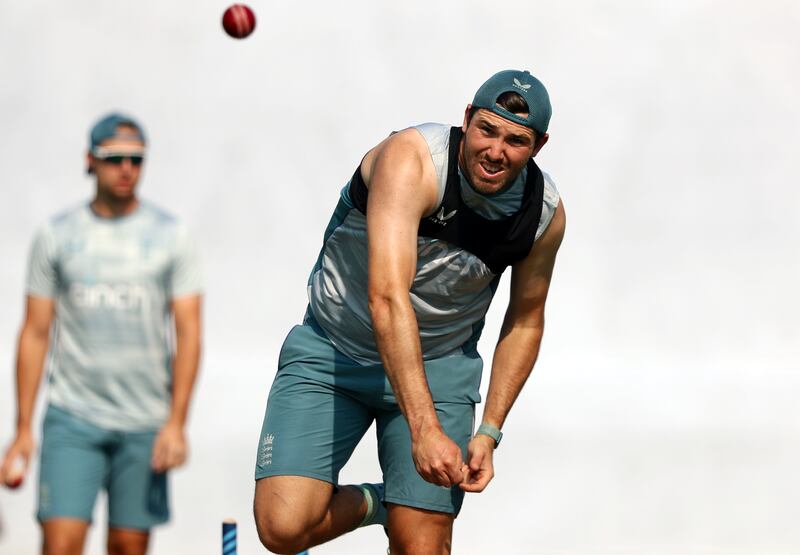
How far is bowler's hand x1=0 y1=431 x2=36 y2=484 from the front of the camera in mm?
5469

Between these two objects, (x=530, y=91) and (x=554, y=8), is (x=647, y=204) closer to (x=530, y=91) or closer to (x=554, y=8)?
(x=554, y=8)

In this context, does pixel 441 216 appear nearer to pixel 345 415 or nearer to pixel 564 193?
pixel 345 415

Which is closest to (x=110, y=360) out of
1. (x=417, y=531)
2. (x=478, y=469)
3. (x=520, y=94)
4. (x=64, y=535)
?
(x=64, y=535)

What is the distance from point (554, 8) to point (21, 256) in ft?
10.0

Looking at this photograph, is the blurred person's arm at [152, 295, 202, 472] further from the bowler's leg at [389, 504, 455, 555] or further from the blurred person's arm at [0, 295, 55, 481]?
the bowler's leg at [389, 504, 455, 555]

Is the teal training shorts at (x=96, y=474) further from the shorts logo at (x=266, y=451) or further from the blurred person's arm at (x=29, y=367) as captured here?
the shorts logo at (x=266, y=451)

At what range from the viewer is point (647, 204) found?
30.0 ft

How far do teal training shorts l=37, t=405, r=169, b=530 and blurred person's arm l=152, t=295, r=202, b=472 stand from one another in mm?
58

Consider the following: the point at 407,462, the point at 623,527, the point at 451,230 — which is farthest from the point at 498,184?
the point at 623,527

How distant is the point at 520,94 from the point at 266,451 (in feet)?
4.21

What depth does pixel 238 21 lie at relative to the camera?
762cm

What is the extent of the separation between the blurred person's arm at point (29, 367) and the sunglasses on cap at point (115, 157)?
19.2 inches

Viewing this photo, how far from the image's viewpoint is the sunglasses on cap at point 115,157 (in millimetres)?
5535

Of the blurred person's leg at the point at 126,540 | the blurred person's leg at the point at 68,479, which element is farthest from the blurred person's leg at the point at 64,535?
the blurred person's leg at the point at 126,540
